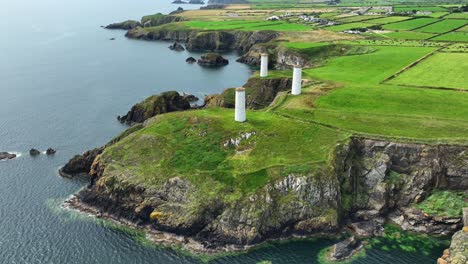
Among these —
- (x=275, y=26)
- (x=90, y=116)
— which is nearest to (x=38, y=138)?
(x=90, y=116)

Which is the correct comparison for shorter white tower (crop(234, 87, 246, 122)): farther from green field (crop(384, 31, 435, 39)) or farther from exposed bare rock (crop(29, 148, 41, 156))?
green field (crop(384, 31, 435, 39))

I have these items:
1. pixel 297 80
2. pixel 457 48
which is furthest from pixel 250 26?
pixel 297 80

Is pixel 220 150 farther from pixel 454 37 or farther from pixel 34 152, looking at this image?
pixel 454 37

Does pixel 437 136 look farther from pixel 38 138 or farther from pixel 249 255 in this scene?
pixel 38 138

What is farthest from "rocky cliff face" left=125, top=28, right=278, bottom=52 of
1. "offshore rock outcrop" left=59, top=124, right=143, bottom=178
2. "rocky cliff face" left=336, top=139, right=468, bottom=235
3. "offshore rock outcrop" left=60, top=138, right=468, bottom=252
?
"offshore rock outcrop" left=60, top=138, right=468, bottom=252

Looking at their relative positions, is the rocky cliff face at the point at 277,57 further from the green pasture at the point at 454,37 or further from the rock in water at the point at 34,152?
the rock in water at the point at 34,152
